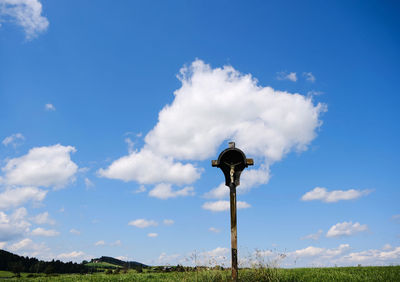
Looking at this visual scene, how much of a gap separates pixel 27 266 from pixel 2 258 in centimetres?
405

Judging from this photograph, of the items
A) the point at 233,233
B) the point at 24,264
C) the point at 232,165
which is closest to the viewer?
the point at 233,233

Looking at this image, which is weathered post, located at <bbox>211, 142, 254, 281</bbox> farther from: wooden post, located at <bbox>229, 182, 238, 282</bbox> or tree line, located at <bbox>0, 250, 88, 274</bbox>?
tree line, located at <bbox>0, 250, 88, 274</bbox>

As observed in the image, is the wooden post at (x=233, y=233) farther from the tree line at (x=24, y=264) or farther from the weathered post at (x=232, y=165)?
the tree line at (x=24, y=264)

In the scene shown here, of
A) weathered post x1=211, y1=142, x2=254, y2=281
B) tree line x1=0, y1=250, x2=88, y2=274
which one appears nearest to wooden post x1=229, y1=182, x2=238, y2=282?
weathered post x1=211, y1=142, x2=254, y2=281

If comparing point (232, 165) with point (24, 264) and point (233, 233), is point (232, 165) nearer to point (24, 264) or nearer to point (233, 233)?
point (233, 233)

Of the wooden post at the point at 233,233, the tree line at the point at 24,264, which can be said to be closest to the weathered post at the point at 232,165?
the wooden post at the point at 233,233

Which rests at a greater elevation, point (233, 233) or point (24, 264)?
point (233, 233)

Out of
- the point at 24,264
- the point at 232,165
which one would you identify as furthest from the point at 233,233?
the point at 24,264

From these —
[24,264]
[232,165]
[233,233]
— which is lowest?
[24,264]

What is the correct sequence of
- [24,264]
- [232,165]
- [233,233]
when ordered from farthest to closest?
[24,264]
[232,165]
[233,233]

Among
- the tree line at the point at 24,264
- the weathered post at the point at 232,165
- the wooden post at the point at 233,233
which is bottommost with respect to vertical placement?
the tree line at the point at 24,264

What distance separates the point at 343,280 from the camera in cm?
930

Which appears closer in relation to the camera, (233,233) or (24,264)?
(233,233)

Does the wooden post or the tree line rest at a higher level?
the wooden post
